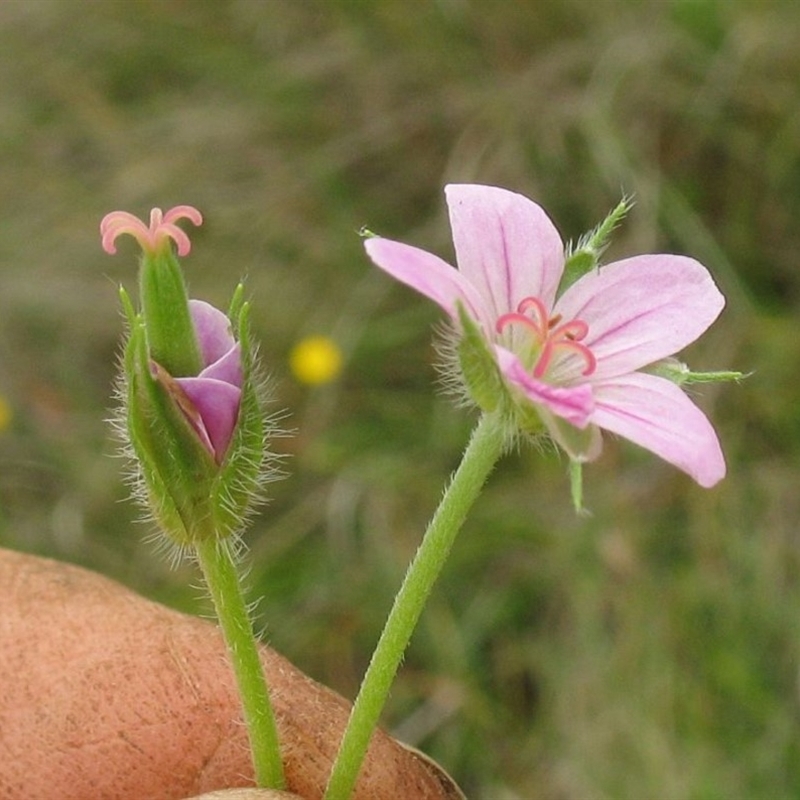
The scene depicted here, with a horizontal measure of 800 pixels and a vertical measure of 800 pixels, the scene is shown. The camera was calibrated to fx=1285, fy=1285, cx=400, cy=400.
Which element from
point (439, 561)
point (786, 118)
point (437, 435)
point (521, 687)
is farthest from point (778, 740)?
point (439, 561)

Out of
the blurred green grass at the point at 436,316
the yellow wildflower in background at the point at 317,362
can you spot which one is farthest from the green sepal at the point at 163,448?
the yellow wildflower in background at the point at 317,362

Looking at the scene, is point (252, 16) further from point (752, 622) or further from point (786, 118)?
point (752, 622)

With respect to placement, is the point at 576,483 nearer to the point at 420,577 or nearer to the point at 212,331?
the point at 420,577

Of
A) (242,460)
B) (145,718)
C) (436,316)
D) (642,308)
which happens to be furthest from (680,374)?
(436,316)

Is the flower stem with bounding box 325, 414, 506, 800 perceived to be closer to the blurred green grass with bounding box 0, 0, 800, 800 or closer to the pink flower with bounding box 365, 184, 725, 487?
the pink flower with bounding box 365, 184, 725, 487

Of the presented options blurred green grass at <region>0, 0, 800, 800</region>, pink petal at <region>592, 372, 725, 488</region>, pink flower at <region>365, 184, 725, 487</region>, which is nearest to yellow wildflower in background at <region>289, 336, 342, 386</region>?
blurred green grass at <region>0, 0, 800, 800</region>
